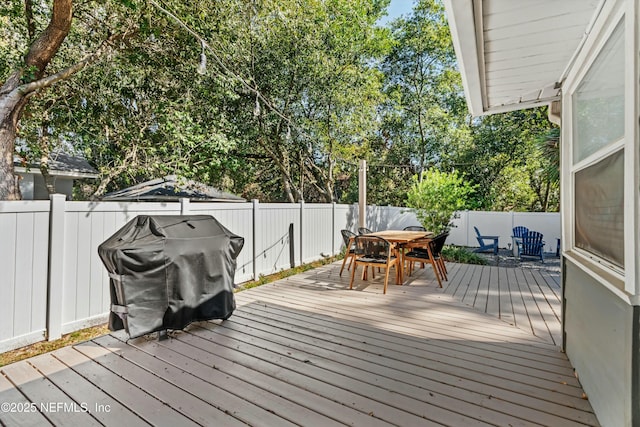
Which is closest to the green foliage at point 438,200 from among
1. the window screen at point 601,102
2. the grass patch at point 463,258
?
the grass patch at point 463,258

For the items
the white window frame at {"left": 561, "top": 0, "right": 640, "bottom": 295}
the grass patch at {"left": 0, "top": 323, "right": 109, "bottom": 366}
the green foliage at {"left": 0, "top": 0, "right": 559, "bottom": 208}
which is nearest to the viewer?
the white window frame at {"left": 561, "top": 0, "right": 640, "bottom": 295}

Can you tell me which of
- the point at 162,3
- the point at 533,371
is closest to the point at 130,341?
the point at 533,371

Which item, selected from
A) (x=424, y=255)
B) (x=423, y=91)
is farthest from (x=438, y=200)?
(x=423, y=91)

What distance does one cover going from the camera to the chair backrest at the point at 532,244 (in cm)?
732

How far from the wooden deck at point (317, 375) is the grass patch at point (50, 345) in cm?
17

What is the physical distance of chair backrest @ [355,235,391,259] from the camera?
16.3ft

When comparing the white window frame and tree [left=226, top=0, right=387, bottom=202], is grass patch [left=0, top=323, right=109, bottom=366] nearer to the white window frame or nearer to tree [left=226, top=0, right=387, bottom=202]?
the white window frame

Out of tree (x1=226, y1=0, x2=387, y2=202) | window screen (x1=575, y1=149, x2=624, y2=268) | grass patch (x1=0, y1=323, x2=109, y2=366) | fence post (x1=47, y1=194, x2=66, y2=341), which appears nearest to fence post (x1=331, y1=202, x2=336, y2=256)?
tree (x1=226, y1=0, x2=387, y2=202)

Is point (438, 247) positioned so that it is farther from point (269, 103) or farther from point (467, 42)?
point (269, 103)

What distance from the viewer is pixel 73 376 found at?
2.27 m

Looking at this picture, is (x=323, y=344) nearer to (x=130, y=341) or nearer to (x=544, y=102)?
(x=130, y=341)

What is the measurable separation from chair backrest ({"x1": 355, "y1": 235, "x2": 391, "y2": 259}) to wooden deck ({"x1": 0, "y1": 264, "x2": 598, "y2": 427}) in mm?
1319

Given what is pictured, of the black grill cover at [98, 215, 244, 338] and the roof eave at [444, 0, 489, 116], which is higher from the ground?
the roof eave at [444, 0, 489, 116]

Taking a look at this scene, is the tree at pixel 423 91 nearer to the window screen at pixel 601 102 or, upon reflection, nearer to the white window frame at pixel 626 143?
the window screen at pixel 601 102
